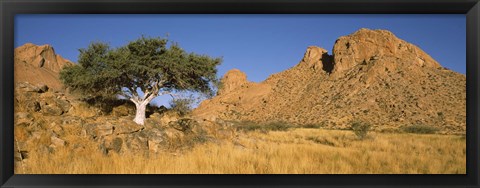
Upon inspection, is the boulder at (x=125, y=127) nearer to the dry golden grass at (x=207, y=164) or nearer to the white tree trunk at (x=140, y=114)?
the dry golden grass at (x=207, y=164)

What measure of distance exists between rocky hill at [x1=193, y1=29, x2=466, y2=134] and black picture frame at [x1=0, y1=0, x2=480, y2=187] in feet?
75.8

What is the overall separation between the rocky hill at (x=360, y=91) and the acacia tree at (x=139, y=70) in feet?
56.4

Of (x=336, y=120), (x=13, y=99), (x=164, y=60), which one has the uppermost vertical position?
(x=164, y=60)

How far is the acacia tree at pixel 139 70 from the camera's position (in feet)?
35.1

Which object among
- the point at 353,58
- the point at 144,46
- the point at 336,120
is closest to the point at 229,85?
the point at 353,58

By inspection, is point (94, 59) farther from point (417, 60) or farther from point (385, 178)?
point (417, 60)

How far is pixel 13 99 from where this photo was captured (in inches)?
176

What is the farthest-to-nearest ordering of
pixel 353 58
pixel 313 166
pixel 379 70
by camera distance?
pixel 353 58
pixel 379 70
pixel 313 166

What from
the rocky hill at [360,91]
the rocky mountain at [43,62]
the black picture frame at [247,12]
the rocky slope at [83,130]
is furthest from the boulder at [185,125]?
the rocky hill at [360,91]

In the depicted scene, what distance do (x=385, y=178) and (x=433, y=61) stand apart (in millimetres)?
50988

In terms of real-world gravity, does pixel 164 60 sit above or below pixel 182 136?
above

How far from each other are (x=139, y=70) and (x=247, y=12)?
272 inches

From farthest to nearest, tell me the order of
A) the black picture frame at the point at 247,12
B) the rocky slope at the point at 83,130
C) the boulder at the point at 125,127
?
the boulder at the point at 125,127, the rocky slope at the point at 83,130, the black picture frame at the point at 247,12

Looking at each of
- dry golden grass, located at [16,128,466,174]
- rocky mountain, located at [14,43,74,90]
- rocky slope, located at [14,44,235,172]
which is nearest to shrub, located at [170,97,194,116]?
rocky slope, located at [14,44,235,172]
